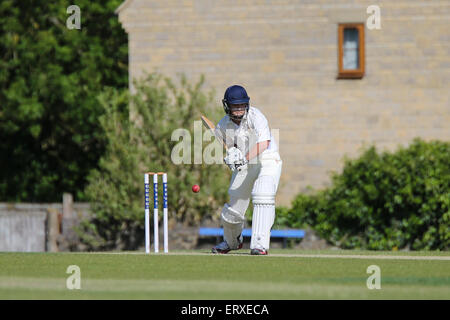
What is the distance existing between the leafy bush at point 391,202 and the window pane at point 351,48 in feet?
7.96

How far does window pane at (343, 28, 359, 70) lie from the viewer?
2584 centimetres

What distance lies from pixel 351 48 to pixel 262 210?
1295 centimetres

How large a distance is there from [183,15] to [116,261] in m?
A: 14.3

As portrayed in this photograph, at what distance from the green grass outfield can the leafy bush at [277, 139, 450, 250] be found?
9.22 meters

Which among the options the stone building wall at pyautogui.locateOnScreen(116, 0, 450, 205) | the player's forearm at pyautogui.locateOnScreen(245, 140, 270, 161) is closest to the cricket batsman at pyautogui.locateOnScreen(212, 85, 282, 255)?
the player's forearm at pyautogui.locateOnScreen(245, 140, 270, 161)

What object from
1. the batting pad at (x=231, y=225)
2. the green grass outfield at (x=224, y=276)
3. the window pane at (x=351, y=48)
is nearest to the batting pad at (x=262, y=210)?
the green grass outfield at (x=224, y=276)

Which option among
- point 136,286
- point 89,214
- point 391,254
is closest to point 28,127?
point 89,214

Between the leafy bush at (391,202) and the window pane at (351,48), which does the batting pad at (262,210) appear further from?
the window pane at (351,48)

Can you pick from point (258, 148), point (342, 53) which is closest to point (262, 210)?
point (258, 148)

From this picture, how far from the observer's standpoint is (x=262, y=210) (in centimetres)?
1357

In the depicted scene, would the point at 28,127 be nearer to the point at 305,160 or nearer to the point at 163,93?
the point at 163,93

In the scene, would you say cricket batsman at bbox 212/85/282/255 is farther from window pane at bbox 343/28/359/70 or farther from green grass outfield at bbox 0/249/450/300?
window pane at bbox 343/28/359/70

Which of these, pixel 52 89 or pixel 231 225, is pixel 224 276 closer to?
pixel 231 225

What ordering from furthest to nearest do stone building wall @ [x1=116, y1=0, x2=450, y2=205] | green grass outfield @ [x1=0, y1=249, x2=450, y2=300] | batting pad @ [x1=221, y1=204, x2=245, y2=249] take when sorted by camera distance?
stone building wall @ [x1=116, y1=0, x2=450, y2=205] → batting pad @ [x1=221, y1=204, x2=245, y2=249] → green grass outfield @ [x1=0, y1=249, x2=450, y2=300]
